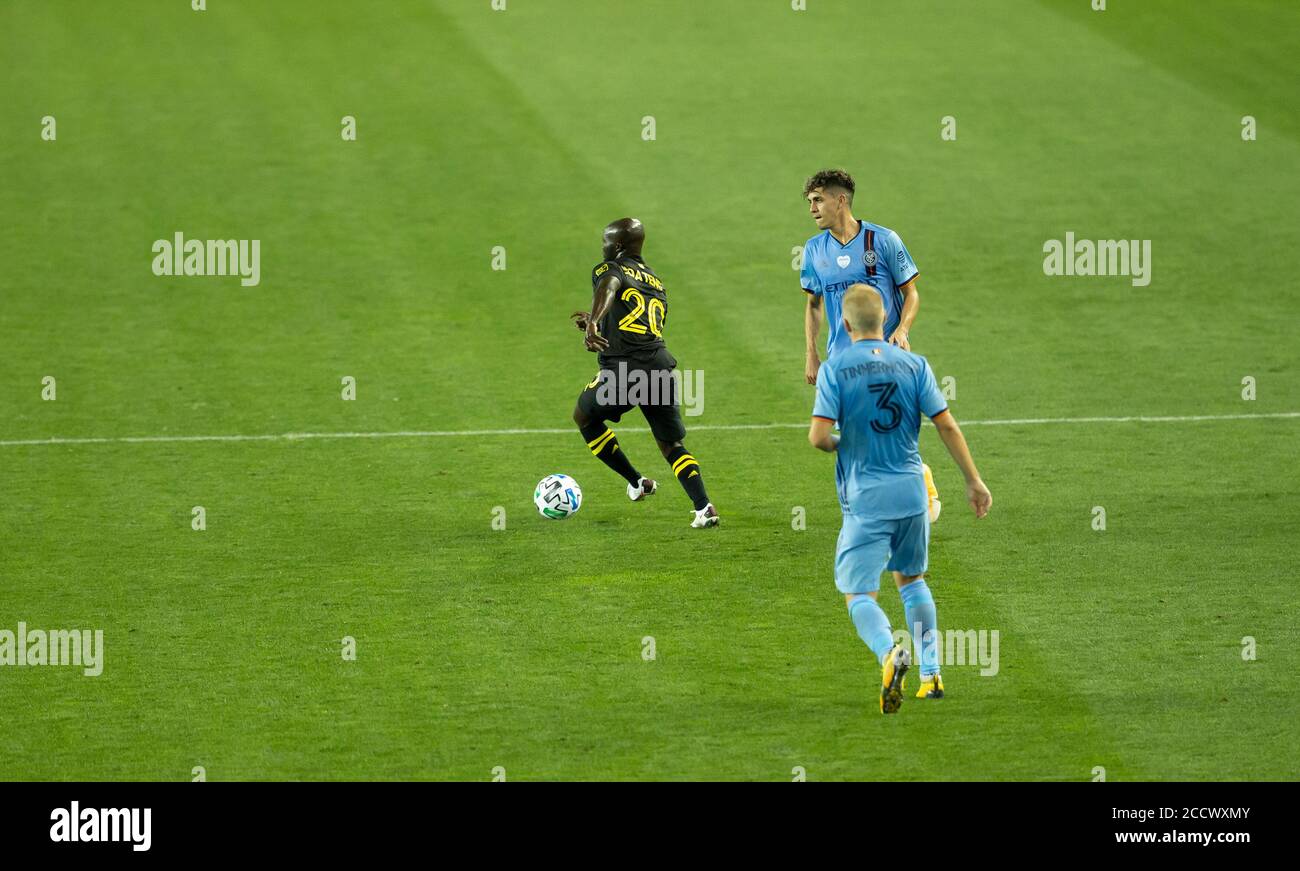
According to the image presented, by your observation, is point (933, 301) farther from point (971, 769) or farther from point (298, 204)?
point (971, 769)

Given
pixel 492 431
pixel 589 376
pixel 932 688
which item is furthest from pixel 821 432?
pixel 589 376

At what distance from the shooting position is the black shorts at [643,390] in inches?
496

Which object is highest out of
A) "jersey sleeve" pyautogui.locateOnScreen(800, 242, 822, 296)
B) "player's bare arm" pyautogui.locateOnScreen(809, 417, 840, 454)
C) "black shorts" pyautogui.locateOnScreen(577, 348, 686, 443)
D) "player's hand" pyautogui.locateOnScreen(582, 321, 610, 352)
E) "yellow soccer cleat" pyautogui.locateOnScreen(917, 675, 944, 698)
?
"jersey sleeve" pyautogui.locateOnScreen(800, 242, 822, 296)

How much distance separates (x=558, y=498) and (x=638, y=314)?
149 cm

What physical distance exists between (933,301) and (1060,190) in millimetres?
4426

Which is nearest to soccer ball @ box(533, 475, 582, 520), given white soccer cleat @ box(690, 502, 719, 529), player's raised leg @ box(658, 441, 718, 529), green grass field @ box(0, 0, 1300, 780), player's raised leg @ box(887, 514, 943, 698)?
green grass field @ box(0, 0, 1300, 780)

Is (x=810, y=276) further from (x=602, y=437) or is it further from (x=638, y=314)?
(x=602, y=437)

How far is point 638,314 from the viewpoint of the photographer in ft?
41.3

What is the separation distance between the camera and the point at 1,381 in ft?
57.4

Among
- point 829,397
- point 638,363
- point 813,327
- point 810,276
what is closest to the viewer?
point 829,397

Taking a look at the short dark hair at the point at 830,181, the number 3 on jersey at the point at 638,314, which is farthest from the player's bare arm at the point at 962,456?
the number 3 on jersey at the point at 638,314

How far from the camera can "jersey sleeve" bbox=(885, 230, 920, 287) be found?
1135cm

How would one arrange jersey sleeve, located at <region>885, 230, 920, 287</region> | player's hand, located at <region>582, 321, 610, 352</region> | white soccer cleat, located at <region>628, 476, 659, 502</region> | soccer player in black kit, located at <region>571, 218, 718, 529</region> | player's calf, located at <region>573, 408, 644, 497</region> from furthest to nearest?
white soccer cleat, located at <region>628, 476, 659, 502</region> → player's calf, located at <region>573, 408, 644, 497</region> → soccer player in black kit, located at <region>571, 218, 718, 529</region> → player's hand, located at <region>582, 321, 610, 352</region> → jersey sleeve, located at <region>885, 230, 920, 287</region>

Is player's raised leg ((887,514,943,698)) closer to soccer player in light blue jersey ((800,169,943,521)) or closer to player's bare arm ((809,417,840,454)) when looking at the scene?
player's bare arm ((809,417,840,454))
